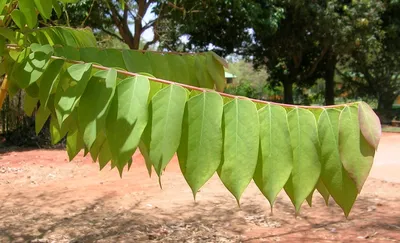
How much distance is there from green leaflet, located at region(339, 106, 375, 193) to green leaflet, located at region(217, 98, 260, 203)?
159 millimetres

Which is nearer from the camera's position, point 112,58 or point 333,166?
point 333,166

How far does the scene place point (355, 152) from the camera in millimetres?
829

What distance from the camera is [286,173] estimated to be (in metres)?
0.86

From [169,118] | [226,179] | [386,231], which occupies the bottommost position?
[386,231]

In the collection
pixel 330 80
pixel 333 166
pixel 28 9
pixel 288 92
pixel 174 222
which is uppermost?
pixel 330 80

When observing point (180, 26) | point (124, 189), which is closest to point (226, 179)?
point (124, 189)

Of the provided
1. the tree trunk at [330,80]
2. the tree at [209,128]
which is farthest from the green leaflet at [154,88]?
the tree trunk at [330,80]

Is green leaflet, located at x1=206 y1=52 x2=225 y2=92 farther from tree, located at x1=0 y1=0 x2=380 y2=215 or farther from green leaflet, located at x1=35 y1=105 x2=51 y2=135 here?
green leaflet, located at x1=35 y1=105 x2=51 y2=135

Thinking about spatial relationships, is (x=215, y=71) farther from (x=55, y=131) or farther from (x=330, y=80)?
(x=330, y=80)

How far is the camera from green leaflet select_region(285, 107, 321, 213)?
2.85ft

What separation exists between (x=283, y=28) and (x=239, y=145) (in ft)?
47.7

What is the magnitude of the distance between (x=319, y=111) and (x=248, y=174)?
216mm

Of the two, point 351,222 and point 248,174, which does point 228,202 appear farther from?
point 248,174

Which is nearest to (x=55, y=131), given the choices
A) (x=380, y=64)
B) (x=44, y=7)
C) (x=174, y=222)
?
(x=44, y=7)
